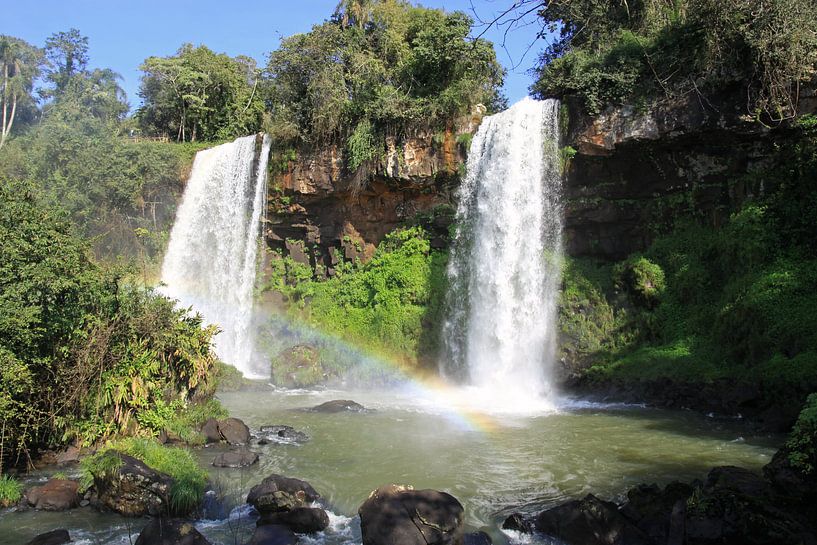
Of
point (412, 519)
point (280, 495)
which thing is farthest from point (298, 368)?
point (412, 519)

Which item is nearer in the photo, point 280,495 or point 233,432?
point 280,495

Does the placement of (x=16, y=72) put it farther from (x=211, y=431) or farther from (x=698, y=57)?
(x=698, y=57)

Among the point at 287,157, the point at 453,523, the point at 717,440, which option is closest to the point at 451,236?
the point at 287,157

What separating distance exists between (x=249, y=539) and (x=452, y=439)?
5326 millimetres

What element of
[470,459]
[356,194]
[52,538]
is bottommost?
[52,538]

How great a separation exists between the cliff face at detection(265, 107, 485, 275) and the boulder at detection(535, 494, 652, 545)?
1423 centimetres

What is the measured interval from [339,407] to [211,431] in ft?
12.9

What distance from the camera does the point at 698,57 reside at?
15.5 metres

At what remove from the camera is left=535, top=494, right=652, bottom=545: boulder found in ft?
21.2

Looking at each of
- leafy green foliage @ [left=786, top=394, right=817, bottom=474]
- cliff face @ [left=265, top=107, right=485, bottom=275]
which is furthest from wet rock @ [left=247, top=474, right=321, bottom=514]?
cliff face @ [left=265, top=107, right=485, bottom=275]

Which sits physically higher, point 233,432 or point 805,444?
point 805,444

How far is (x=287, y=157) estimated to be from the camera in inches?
923

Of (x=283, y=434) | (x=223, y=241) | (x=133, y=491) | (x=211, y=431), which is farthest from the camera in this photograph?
(x=223, y=241)

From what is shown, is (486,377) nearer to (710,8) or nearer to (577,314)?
(577,314)
